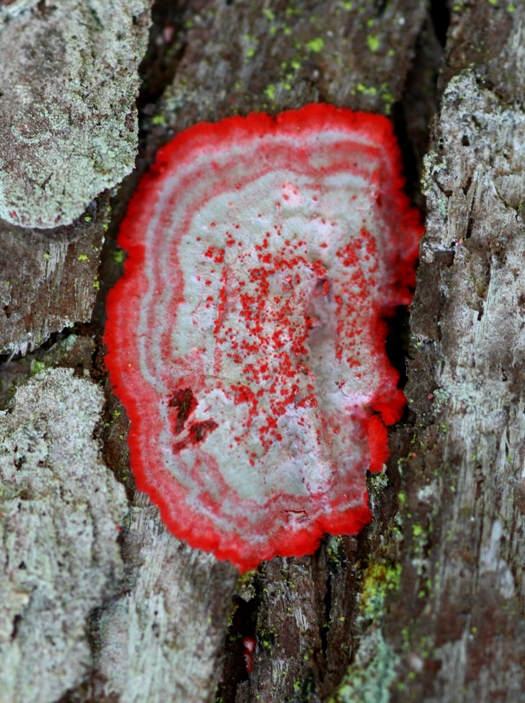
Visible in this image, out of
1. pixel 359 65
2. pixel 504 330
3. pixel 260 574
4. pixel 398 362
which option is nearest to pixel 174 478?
pixel 260 574

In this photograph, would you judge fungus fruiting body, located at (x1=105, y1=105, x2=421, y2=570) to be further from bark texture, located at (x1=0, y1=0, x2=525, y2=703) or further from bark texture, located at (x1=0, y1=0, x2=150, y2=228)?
bark texture, located at (x1=0, y1=0, x2=150, y2=228)

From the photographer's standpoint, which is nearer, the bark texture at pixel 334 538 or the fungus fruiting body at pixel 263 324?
the bark texture at pixel 334 538

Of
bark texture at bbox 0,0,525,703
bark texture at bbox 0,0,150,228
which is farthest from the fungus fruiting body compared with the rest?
bark texture at bbox 0,0,150,228

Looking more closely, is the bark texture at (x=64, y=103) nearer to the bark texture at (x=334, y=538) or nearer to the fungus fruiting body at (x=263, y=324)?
the bark texture at (x=334, y=538)

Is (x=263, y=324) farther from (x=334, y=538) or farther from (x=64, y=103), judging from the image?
(x=64, y=103)

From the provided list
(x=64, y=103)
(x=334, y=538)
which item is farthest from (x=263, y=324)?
(x=64, y=103)

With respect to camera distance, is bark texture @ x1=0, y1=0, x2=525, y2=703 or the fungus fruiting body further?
the fungus fruiting body

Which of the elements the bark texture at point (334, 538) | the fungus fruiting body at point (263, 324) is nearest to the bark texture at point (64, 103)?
the bark texture at point (334, 538)
